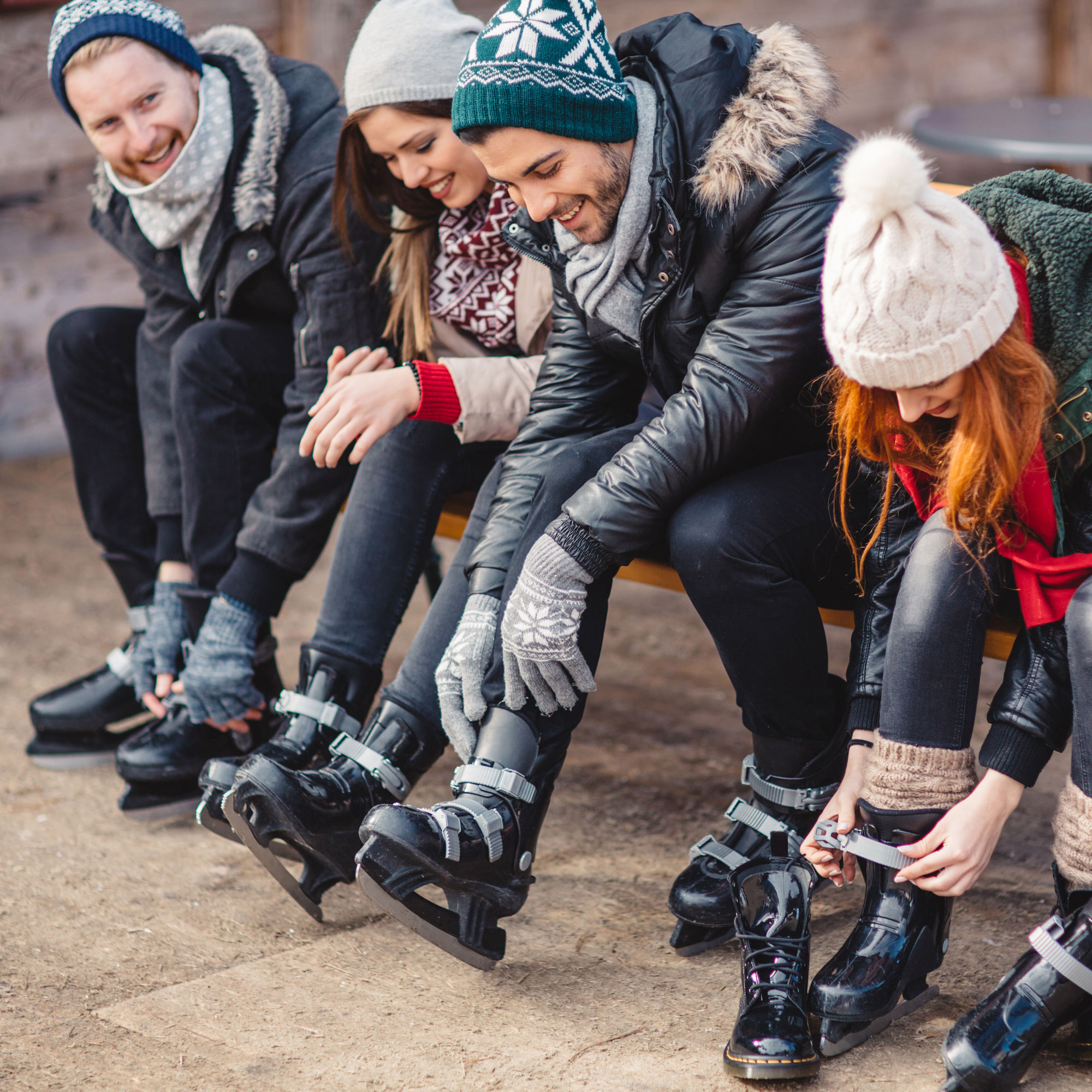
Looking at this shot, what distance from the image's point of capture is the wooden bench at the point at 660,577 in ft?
5.23

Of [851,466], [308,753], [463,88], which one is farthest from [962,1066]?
[463,88]

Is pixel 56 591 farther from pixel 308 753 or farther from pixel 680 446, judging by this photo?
pixel 680 446

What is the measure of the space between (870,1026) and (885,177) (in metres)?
0.96

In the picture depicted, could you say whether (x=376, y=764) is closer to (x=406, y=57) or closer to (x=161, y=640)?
(x=161, y=640)

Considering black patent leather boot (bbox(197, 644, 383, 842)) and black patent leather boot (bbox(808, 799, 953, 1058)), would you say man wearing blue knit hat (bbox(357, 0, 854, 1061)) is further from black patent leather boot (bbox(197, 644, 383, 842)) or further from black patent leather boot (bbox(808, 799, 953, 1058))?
black patent leather boot (bbox(197, 644, 383, 842))

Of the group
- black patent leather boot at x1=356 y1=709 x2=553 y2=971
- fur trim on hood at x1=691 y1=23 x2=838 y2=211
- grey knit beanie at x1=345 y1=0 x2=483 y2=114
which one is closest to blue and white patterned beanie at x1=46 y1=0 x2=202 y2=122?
grey knit beanie at x1=345 y1=0 x2=483 y2=114

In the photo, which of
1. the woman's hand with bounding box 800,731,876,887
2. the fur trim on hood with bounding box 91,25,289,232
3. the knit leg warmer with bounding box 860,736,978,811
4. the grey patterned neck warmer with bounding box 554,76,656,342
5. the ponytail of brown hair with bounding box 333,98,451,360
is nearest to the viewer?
the knit leg warmer with bounding box 860,736,978,811

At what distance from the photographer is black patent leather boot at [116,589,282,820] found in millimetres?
2215

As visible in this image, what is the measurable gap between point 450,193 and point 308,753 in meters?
0.89

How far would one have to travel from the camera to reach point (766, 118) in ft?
5.46

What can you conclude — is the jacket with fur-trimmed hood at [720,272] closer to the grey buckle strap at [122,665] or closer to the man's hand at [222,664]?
the man's hand at [222,664]

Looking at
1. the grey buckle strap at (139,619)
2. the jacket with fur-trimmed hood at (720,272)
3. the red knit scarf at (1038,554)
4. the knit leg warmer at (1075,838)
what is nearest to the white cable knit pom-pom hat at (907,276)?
the red knit scarf at (1038,554)

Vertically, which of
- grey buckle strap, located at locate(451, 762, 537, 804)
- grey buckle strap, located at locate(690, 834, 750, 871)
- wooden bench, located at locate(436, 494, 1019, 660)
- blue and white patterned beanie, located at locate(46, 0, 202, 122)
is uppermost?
blue and white patterned beanie, located at locate(46, 0, 202, 122)

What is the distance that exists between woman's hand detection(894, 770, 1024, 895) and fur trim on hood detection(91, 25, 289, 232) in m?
1.47
